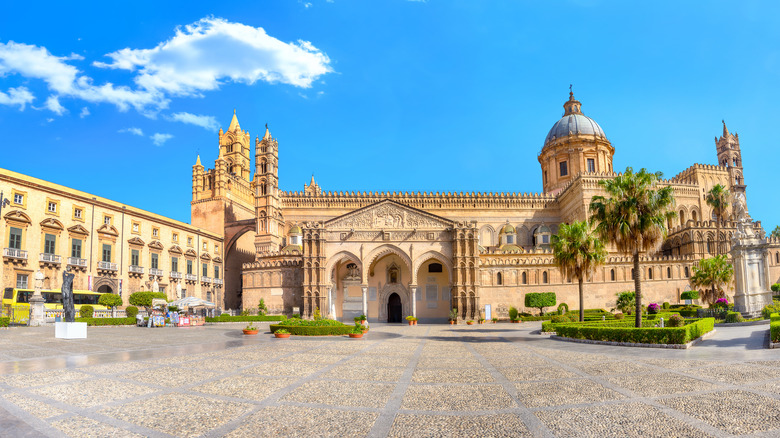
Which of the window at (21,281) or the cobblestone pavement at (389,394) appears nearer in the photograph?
the cobblestone pavement at (389,394)

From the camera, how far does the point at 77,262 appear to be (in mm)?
42281

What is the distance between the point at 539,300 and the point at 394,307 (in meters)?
14.5

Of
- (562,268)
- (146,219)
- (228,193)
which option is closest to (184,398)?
(562,268)

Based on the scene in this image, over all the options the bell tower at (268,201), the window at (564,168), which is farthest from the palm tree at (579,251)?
the window at (564,168)

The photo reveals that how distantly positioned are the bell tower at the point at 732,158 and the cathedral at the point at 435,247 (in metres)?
7.85

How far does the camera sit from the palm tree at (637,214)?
24.1 metres

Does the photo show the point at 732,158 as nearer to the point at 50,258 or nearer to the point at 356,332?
the point at 356,332

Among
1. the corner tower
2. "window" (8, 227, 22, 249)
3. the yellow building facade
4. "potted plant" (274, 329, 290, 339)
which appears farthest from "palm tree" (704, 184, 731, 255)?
"window" (8, 227, 22, 249)

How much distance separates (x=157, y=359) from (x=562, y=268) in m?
27.1

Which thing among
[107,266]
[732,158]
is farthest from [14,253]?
[732,158]

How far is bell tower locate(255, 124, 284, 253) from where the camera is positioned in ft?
191

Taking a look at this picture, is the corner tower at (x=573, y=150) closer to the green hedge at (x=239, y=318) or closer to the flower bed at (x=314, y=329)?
the green hedge at (x=239, y=318)

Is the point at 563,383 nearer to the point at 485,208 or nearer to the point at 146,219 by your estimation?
the point at 146,219

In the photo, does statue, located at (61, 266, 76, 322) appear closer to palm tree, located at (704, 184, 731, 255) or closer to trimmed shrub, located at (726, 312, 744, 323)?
trimmed shrub, located at (726, 312, 744, 323)
